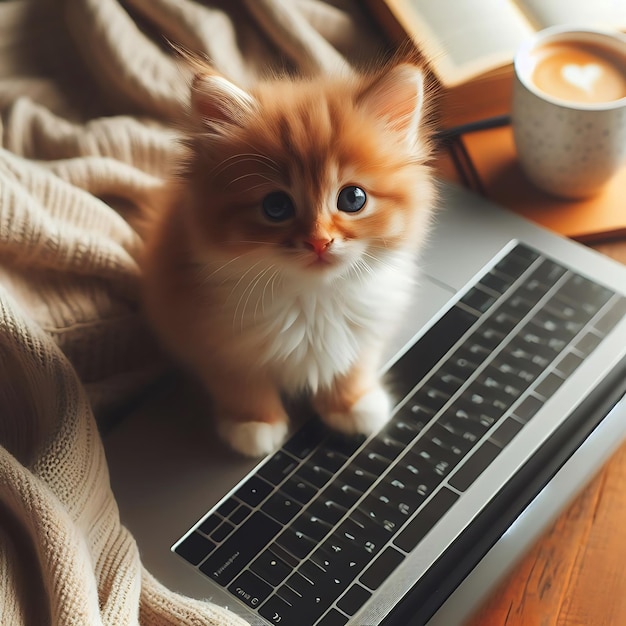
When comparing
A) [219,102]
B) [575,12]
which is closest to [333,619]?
[219,102]

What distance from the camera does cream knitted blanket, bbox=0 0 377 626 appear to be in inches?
25.1

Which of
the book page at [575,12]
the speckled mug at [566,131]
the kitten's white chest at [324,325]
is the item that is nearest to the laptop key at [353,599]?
the kitten's white chest at [324,325]

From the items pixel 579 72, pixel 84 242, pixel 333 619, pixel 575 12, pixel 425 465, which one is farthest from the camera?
pixel 575 12

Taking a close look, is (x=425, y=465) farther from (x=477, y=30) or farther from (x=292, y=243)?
(x=477, y=30)

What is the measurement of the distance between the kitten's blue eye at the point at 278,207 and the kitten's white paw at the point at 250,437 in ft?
0.73

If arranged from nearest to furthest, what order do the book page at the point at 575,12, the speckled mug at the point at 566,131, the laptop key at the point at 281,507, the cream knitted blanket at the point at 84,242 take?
the cream knitted blanket at the point at 84,242 → the laptop key at the point at 281,507 → the speckled mug at the point at 566,131 → the book page at the point at 575,12

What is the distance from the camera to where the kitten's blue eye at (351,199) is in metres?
0.73

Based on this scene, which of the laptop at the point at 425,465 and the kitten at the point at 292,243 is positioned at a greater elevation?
the kitten at the point at 292,243

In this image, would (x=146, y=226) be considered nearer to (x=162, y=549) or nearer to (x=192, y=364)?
(x=192, y=364)

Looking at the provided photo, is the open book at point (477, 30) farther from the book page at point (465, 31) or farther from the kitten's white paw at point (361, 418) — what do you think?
the kitten's white paw at point (361, 418)

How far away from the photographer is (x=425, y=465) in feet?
2.53

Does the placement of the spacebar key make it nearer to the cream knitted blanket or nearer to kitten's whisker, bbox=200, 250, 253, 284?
the cream knitted blanket

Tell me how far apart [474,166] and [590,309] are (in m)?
0.29

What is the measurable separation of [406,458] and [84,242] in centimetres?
43
